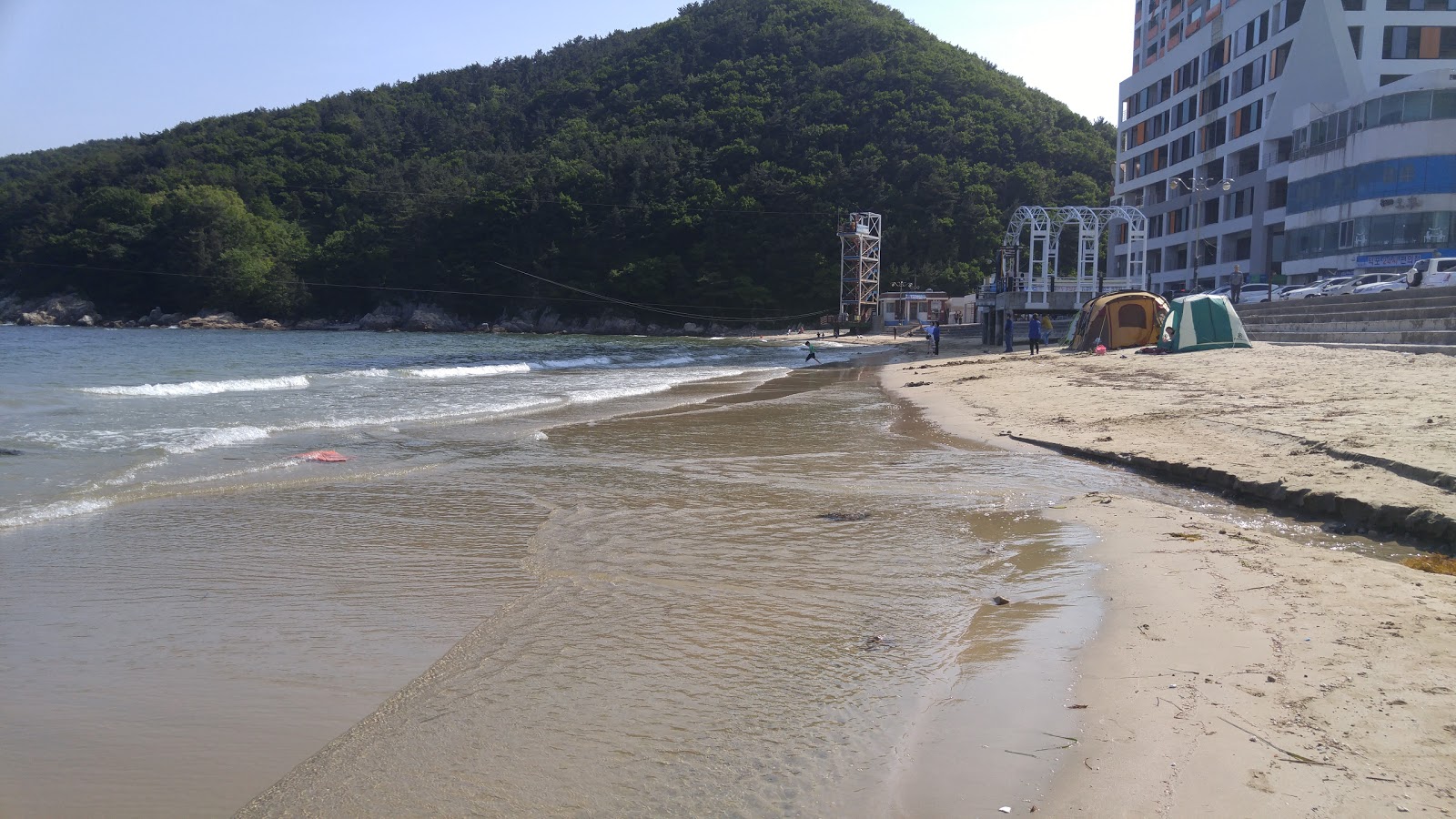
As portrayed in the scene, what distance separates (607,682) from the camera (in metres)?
4.08

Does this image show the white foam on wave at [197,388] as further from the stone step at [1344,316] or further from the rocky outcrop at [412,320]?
the rocky outcrop at [412,320]

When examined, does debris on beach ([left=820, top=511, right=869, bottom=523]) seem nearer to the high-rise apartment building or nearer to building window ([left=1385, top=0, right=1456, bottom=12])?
the high-rise apartment building

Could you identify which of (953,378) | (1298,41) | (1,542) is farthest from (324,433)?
(1298,41)

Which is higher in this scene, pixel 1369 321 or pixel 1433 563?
pixel 1369 321

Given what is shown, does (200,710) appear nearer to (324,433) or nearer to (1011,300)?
(324,433)

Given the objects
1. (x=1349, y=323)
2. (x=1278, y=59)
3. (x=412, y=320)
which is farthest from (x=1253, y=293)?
(x=412, y=320)

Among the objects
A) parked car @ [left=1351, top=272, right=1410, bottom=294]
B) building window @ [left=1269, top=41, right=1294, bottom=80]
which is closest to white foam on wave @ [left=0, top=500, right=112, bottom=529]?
parked car @ [left=1351, top=272, right=1410, bottom=294]

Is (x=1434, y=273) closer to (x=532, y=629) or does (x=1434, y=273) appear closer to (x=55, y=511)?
(x=532, y=629)

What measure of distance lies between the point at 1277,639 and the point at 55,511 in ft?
28.9

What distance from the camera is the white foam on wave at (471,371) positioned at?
29.0 metres

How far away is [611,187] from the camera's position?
92.9 metres

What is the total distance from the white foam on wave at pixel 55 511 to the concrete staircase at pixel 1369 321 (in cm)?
1722

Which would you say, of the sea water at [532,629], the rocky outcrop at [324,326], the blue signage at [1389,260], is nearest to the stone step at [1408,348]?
the sea water at [532,629]

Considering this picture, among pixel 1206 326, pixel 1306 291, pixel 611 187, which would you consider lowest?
pixel 1206 326
